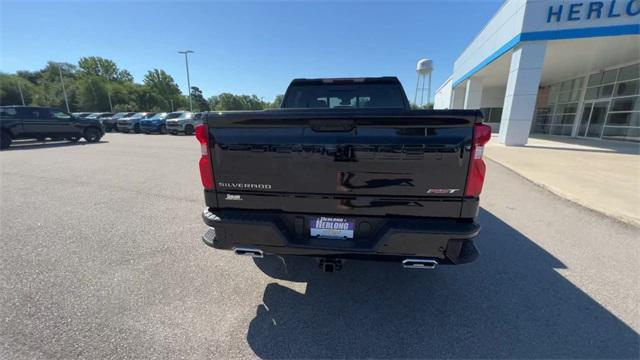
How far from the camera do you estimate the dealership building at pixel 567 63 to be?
1166 cm

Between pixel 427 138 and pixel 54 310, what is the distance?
366 centimetres

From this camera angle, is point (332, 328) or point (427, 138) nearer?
point (427, 138)

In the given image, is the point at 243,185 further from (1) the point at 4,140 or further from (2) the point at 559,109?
(2) the point at 559,109

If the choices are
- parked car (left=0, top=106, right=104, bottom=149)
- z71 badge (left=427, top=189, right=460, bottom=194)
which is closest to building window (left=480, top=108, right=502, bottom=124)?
z71 badge (left=427, top=189, right=460, bottom=194)

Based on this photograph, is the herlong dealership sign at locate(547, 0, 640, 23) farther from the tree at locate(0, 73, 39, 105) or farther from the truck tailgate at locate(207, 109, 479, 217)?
the tree at locate(0, 73, 39, 105)

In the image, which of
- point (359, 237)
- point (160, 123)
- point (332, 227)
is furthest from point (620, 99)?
point (160, 123)

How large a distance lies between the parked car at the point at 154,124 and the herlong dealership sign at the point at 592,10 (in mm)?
26877

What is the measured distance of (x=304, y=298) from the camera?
260 cm

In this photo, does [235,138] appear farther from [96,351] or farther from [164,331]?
[96,351]

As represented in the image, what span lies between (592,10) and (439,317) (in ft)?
55.8

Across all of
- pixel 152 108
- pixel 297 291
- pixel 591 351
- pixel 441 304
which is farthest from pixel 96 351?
pixel 152 108

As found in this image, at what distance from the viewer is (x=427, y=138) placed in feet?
6.38

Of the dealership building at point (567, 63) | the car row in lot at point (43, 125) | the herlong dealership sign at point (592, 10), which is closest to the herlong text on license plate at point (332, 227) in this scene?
the car row in lot at point (43, 125)

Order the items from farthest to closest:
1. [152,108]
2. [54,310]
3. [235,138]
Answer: [152,108] → [54,310] → [235,138]
